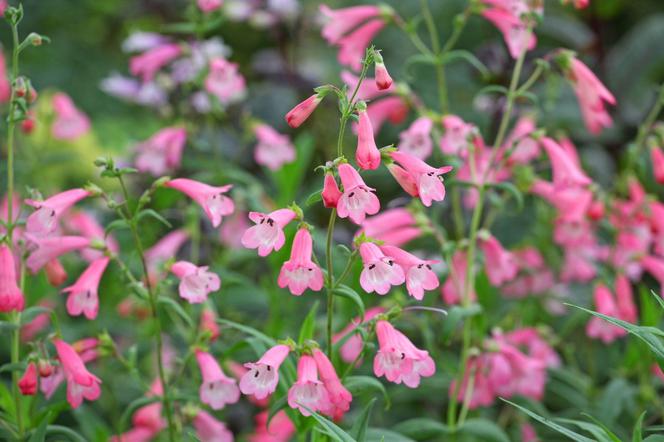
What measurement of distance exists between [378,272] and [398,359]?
0.63 feet

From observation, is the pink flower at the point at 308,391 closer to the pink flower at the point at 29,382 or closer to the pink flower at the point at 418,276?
the pink flower at the point at 418,276

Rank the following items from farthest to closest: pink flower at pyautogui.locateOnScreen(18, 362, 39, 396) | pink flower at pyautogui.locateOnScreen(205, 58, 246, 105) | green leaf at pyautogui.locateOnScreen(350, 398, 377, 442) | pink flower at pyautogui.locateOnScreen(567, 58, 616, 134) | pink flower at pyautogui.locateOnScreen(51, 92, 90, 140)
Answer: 1. pink flower at pyautogui.locateOnScreen(51, 92, 90, 140)
2. pink flower at pyautogui.locateOnScreen(205, 58, 246, 105)
3. pink flower at pyautogui.locateOnScreen(567, 58, 616, 134)
4. pink flower at pyautogui.locateOnScreen(18, 362, 39, 396)
5. green leaf at pyautogui.locateOnScreen(350, 398, 377, 442)

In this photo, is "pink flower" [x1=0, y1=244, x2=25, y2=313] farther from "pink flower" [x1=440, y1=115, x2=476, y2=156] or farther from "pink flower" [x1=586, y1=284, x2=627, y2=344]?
"pink flower" [x1=586, y1=284, x2=627, y2=344]

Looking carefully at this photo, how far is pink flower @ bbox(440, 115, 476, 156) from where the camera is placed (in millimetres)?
2588

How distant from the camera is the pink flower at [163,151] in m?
3.17

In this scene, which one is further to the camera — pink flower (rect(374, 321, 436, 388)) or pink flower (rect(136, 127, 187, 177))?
pink flower (rect(136, 127, 187, 177))

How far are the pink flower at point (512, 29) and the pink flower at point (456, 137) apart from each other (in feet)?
0.94

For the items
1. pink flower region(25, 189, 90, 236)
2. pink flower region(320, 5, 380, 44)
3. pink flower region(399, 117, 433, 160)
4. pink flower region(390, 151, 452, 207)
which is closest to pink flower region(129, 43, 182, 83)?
pink flower region(320, 5, 380, 44)

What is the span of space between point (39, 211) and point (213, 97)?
126cm

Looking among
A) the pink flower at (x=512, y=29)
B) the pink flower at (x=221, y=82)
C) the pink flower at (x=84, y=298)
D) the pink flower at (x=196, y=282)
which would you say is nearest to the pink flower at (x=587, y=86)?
the pink flower at (x=512, y=29)

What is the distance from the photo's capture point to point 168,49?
3309 millimetres

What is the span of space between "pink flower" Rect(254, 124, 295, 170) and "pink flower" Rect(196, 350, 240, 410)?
4.09 ft

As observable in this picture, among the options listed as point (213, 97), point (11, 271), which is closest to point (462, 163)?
point (213, 97)

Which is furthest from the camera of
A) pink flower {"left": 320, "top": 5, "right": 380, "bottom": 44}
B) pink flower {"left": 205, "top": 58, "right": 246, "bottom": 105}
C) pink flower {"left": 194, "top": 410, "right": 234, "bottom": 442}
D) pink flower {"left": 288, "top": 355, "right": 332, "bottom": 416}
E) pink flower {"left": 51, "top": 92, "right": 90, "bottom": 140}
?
pink flower {"left": 51, "top": 92, "right": 90, "bottom": 140}
